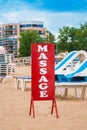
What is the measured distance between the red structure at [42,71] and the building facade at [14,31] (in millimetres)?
118917

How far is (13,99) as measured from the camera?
1142 cm

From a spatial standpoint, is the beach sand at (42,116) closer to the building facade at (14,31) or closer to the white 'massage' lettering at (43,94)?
the white 'massage' lettering at (43,94)

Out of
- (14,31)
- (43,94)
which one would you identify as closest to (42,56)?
(43,94)

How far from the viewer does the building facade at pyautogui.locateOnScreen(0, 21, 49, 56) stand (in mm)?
133925

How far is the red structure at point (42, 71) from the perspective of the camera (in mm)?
8266

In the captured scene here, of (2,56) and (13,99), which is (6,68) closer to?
(2,56)

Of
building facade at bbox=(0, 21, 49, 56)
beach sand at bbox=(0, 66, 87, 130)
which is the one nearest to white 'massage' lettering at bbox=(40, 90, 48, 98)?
beach sand at bbox=(0, 66, 87, 130)

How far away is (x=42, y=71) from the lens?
324 inches

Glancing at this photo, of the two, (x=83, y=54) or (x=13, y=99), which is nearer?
(x=13, y=99)

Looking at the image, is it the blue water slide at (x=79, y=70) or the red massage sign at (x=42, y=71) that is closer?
the red massage sign at (x=42, y=71)

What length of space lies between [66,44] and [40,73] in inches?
2478

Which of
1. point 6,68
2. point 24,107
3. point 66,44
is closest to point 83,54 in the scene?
point 24,107

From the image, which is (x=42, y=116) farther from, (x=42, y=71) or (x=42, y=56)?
(x=42, y=56)

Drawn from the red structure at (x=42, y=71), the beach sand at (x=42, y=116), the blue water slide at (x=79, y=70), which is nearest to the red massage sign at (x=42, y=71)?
the red structure at (x=42, y=71)
